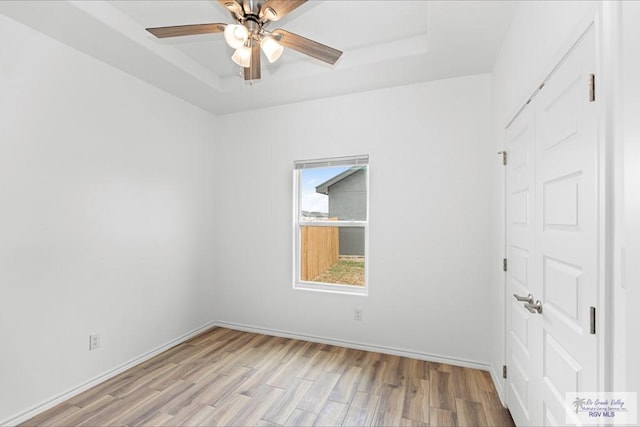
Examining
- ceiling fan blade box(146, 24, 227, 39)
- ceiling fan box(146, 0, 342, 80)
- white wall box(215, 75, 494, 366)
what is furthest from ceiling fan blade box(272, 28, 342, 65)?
white wall box(215, 75, 494, 366)

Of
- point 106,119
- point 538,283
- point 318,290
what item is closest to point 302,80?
point 106,119

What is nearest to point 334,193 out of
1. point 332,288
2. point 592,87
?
point 332,288

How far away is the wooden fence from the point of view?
337 cm

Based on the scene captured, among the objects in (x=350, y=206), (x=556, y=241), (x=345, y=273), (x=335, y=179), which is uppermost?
(x=335, y=179)

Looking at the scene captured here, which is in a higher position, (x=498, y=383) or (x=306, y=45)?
(x=306, y=45)

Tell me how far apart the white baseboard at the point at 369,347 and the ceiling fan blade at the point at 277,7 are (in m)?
2.91

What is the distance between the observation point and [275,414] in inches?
80.8

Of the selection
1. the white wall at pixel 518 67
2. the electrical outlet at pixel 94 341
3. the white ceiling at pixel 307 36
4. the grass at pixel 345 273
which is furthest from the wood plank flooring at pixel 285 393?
the white ceiling at pixel 307 36

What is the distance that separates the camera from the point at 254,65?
1889 millimetres

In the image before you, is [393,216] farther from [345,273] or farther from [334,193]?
[345,273]

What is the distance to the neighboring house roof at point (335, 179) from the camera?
127 inches

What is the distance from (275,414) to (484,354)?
6.21ft

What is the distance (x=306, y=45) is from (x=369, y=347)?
276 cm

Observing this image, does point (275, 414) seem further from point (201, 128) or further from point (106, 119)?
point (201, 128)
